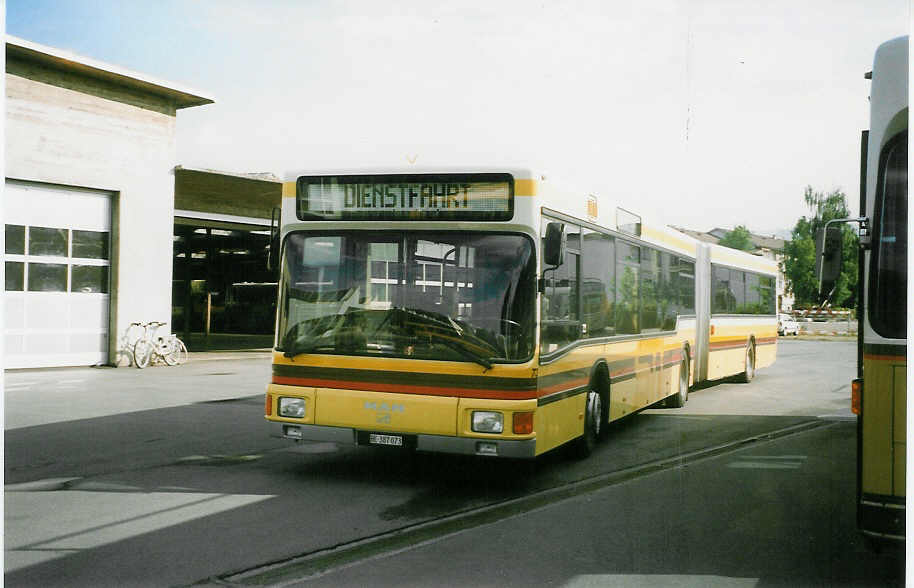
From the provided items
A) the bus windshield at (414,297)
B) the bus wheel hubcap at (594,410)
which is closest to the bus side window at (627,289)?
the bus wheel hubcap at (594,410)

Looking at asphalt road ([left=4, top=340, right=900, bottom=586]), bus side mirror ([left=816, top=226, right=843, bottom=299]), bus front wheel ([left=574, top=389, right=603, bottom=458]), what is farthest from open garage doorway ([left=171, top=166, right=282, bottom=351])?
bus side mirror ([left=816, top=226, right=843, bottom=299])

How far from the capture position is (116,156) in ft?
66.5

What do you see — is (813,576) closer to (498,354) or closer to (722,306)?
(498,354)

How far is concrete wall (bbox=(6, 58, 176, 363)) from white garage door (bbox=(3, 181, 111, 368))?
0.29m

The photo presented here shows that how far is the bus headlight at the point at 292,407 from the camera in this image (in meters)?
7.61

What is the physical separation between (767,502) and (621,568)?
7.99ft

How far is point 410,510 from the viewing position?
270 inches

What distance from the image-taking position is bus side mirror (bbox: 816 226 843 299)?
17.6 feet

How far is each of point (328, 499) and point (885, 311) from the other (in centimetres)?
429

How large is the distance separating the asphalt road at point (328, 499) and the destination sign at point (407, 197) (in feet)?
7.55

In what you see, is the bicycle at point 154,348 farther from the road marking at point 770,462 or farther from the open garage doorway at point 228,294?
the open garage doorway at point 228,294

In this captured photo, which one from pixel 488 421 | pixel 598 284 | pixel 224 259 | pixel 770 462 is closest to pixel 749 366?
pixel 770 462

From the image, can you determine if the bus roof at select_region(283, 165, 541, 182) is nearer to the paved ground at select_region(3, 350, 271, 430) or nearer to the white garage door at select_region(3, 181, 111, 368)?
the paved ground at select_region(3, 350, 271, 430)

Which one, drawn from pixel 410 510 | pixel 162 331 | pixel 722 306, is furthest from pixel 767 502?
pixel 162 331
